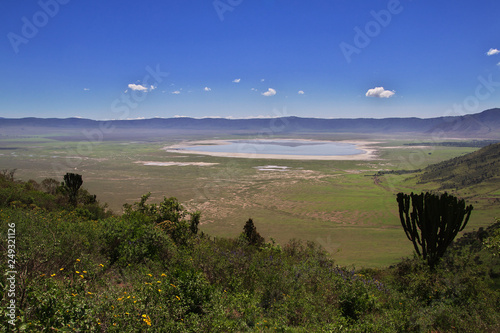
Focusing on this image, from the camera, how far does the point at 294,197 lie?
4872cm

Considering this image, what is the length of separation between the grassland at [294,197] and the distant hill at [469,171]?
326 cm

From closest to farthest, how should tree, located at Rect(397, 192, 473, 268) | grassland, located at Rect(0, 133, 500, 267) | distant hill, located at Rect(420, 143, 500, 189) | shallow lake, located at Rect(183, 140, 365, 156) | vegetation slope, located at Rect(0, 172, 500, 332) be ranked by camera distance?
vegetation slope, located at Rect(0, 172, 500, 332) < tree, located at Rect(397, 192, 473, 268) < grassland, located at Rect(0, 133, 500, 267) < distant hill, located at Rect(420, 143, 500, 189) < shallow lake, located at Rect(183, 140, 365, 156)

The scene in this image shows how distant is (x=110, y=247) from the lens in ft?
35.8

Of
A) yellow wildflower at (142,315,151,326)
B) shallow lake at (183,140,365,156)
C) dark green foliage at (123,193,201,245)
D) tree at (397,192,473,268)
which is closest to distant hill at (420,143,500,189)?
shallow lake at (183,140,365,156)

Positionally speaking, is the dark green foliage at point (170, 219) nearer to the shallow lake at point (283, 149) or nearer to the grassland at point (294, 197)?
the grassland at point (294, 197)

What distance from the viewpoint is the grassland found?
103 ft

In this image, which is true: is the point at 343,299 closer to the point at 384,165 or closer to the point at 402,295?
the point at 402,295

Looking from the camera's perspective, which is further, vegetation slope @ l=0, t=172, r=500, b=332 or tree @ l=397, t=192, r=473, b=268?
tree @ l=397, t=192, r=473, b=268

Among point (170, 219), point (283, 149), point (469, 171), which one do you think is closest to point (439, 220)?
point (170, 219)

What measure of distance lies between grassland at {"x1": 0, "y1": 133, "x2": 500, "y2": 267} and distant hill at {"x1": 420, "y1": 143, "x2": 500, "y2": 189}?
3255 millimetres

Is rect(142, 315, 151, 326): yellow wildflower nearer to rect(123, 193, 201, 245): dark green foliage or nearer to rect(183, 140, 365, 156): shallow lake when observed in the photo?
rect(123, 193, 201, 245): dark green foliage

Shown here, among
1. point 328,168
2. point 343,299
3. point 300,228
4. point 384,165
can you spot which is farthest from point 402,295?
point 384,165

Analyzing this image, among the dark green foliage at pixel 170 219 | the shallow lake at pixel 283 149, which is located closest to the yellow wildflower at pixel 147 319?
the dark green foliage at pixel 170 219

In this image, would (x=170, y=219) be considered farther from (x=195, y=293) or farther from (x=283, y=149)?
(x=283, y=149)
